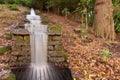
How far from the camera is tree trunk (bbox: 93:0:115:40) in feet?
28.4

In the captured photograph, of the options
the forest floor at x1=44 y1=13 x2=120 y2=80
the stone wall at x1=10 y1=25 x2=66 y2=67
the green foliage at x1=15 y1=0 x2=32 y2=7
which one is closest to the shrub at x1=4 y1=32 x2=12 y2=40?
the stone wall at x1=10 y1=25 x2=66 y2=67

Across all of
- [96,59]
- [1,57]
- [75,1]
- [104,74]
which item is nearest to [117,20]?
[75,1]

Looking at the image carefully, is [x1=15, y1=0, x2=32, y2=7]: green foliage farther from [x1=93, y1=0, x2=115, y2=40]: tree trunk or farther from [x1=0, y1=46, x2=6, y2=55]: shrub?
[x1=0, y1=46, x2=6, y2=55]: shrub

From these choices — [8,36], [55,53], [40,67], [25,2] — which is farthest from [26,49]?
[25,2]

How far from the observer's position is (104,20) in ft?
28.7

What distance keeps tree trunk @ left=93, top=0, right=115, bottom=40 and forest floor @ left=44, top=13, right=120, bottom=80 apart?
2.76ft

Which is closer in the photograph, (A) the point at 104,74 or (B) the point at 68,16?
(A) the point at 104,74

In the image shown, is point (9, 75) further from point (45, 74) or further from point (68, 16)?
point (68, 16)

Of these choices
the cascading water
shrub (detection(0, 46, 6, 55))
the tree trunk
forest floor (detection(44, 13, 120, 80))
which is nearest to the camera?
the cascading water

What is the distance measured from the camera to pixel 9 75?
15.1ft

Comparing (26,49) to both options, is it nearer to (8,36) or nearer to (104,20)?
(8,36)

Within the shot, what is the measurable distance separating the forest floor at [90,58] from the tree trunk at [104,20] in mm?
841

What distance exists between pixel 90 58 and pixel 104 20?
3.12 metres

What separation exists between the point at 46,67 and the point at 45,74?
14.5 inches
